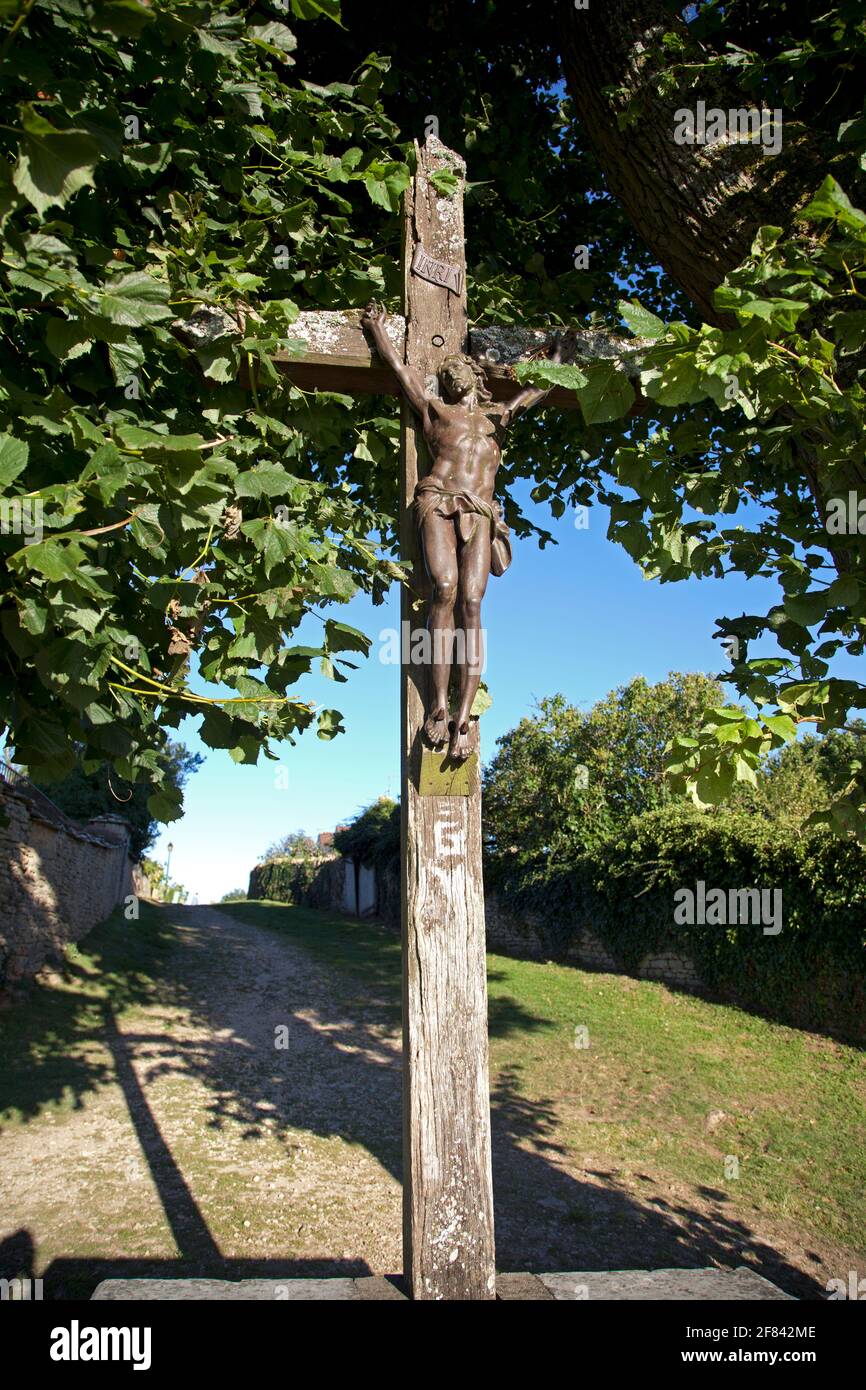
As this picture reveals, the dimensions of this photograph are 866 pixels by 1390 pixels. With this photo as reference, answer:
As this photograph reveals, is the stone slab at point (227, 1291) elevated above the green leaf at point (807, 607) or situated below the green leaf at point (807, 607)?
below

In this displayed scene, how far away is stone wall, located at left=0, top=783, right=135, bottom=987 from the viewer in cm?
1055

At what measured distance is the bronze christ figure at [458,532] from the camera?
2.62 metres

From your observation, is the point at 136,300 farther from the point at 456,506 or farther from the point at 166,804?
the point at 166,804

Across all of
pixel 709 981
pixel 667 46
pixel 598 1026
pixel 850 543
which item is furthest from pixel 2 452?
pixel 709 981

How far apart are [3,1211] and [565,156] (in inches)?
330

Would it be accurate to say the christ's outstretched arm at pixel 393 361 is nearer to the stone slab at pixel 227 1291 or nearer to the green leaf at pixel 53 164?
the green leaf at pixel 53 164

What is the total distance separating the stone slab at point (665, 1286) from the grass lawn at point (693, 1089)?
13.3 ft

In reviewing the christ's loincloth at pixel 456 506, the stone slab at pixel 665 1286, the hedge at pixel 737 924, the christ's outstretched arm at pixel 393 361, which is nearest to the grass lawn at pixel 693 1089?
the hedge at pixel 737 924

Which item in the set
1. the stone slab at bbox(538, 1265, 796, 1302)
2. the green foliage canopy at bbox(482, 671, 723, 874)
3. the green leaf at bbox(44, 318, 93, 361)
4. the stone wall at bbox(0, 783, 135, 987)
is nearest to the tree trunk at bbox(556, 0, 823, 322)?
the green leaf at bbox(44, 318, 93, 361)

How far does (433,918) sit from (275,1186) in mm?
4863

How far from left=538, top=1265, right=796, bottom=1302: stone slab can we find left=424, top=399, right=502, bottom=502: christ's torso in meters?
2.45

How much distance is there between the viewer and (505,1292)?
8.23 ft

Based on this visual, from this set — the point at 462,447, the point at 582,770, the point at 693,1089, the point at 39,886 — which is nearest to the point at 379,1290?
the point at 462,447
